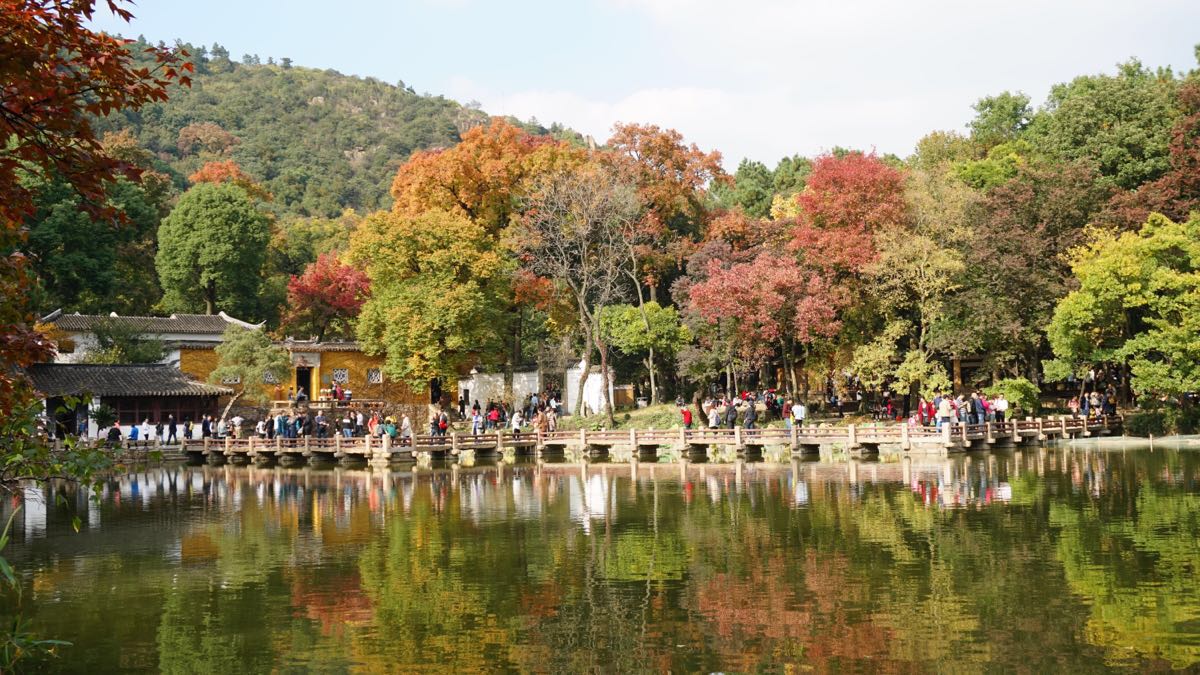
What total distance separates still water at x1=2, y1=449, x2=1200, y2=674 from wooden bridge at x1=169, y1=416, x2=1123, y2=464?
7.30 metres

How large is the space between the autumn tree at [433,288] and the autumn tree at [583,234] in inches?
77.3

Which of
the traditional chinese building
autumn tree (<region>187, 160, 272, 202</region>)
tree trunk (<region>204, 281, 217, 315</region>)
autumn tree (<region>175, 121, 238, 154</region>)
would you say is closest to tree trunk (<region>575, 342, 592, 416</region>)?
the traditional chinese building

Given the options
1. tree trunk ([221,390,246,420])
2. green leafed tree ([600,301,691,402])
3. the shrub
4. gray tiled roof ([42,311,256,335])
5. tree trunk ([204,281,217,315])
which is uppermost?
tree trunk ([204,281,217,315])

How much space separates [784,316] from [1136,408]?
12344mm

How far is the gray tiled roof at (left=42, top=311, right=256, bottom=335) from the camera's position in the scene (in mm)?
43844

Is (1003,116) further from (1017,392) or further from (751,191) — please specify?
(1017,392)

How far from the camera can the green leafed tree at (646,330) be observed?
4288 cm

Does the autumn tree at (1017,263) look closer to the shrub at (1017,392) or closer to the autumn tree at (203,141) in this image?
the shrub at (1017,392)

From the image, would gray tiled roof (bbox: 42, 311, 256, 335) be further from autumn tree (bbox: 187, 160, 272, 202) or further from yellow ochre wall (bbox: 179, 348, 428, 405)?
autumn tree (bbox: 187, 160, 272, 202)

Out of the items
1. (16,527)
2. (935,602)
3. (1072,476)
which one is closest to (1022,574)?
(935,602)

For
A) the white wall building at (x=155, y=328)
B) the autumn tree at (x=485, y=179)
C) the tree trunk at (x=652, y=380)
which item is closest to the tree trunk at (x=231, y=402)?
the white wall building at (x=155, y=328)

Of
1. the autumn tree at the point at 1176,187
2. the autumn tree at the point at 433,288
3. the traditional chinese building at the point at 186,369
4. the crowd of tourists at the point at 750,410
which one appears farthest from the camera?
the autumn tree at the point at 433,288

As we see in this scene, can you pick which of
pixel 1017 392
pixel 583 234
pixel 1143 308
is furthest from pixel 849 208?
pixel 1143 308

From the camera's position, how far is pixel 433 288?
42.7m
